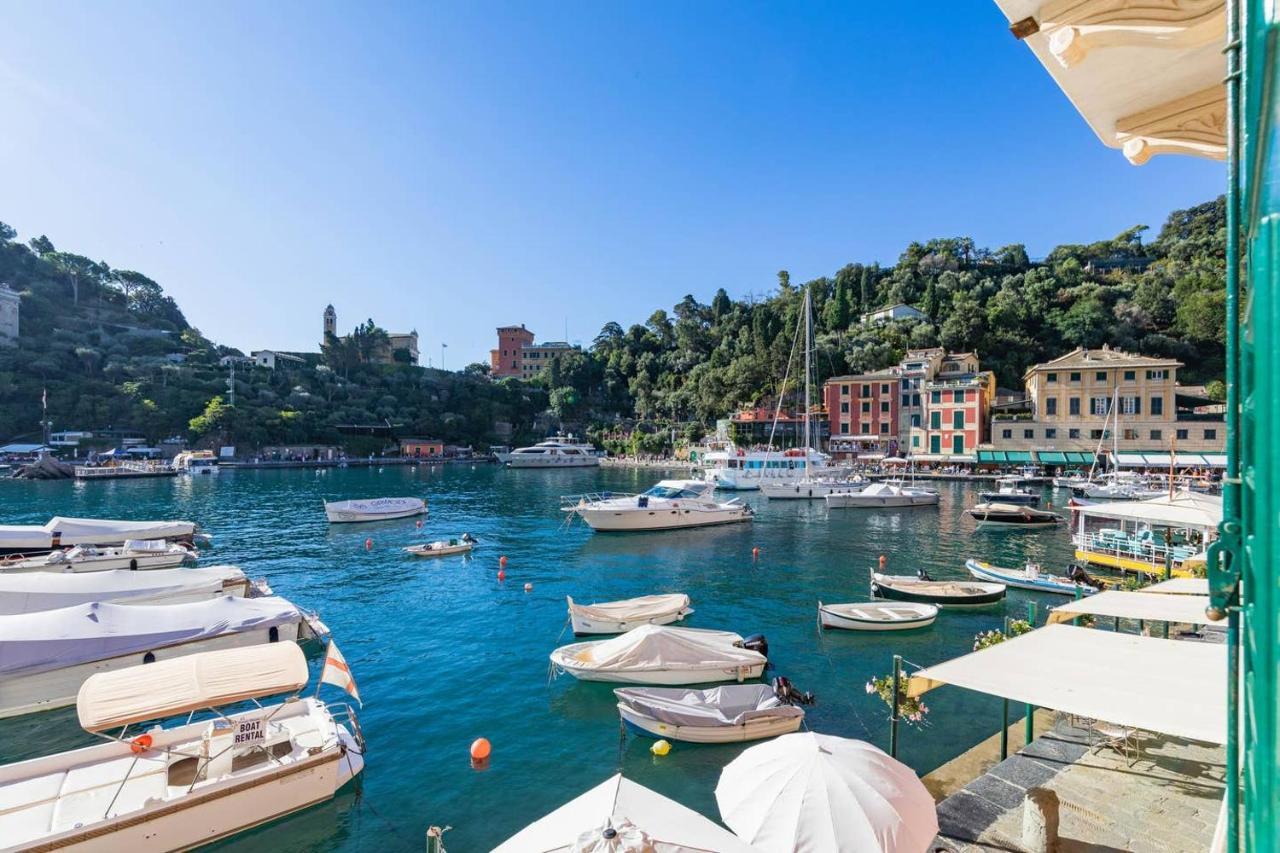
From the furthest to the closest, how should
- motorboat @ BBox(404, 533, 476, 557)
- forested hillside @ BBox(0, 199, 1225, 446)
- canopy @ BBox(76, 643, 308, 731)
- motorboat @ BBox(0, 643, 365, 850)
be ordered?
forested hillside @ BBox(0, 199, 1225, 446) < motorboat @ BBox(404, 533, 476, 557) < canopy @ BBox(76, 643, 308, 731) < motorboat @ BBox(0, 643, 365, 850)

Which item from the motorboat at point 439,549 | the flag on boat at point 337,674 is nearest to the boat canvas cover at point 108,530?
the motorboat at point 439,549

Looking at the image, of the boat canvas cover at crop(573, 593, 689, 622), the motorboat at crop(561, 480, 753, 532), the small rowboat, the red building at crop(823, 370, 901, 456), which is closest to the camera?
the small rowboat

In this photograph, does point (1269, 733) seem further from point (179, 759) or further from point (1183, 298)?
point (1183, 298)

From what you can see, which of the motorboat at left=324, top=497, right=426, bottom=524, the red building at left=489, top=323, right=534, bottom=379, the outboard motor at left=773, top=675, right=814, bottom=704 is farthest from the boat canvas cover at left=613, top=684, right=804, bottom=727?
the red building at left=489, top=323, right=534, bottom=379

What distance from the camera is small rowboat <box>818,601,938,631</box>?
20062 millimetres

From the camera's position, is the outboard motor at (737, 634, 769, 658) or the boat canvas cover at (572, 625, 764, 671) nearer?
the boat canvas cover at (572, 625, 764, 671)

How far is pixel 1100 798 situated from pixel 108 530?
4374 cm

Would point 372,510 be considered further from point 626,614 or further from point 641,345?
point 641,345

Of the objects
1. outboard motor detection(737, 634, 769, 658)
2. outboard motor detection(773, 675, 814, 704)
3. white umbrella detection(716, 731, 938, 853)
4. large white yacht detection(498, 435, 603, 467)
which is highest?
large white yacht detection(498, 435, 603, 467)

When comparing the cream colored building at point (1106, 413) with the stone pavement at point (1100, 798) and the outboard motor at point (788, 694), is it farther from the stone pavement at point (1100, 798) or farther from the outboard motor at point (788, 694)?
the stone pavement at point (1100, 798)

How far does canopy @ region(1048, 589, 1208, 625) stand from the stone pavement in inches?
87.7

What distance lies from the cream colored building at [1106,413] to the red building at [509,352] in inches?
4136

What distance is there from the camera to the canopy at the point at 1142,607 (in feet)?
33.0

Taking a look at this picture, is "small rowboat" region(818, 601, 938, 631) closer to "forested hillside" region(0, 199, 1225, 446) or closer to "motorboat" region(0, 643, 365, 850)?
"motorboat" region(0, 643, 365, 850)
